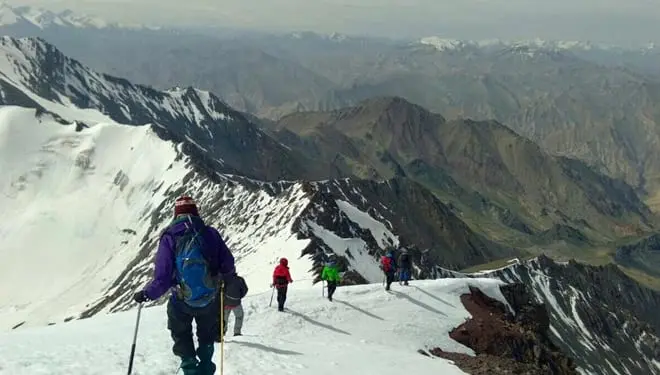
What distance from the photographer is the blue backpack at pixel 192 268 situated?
12711mm

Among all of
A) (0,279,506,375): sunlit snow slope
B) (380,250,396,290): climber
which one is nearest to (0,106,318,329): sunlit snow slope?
(380,250,396,290): climber

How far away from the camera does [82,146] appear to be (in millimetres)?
184625

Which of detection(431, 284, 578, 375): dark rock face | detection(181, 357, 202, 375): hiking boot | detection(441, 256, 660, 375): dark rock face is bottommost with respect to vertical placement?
detection(441, 256, 660, 375): dark rock face

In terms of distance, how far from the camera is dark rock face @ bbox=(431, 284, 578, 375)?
28.6 m

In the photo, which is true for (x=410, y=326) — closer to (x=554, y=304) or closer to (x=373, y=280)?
(x=373, y=280)

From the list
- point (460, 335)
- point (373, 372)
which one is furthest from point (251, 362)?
point (460, 335)

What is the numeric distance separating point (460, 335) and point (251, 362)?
61.8 ft

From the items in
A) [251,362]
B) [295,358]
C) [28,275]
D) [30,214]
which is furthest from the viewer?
[30,214]

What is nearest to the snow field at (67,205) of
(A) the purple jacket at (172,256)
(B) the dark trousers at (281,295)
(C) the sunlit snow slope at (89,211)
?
(C) the sunlit snow slope at (89,211)

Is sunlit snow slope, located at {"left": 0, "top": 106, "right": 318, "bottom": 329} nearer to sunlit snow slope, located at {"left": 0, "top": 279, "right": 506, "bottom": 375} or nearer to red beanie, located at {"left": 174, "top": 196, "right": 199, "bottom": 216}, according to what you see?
sunlit snow slope, located at {"left": 0, "top": 279, "right": 506, "bottom": 375}

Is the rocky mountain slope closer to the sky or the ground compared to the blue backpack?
closer to the ground

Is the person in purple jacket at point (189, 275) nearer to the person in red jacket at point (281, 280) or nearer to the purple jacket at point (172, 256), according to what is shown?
the purple jacket at point (172, 256)

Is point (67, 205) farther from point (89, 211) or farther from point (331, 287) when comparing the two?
point (331, 287)

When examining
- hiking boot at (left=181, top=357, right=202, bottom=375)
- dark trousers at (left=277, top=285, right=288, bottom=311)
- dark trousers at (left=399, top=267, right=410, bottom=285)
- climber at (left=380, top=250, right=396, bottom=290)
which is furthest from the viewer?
dark trousers at (left=399, top=267, right=410, bottom=285)
